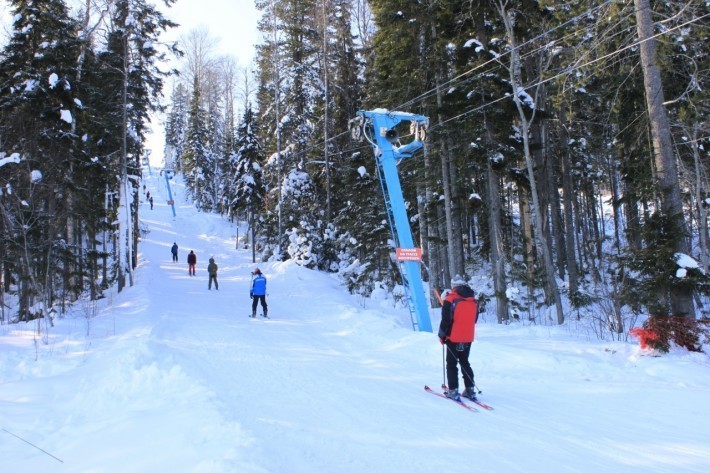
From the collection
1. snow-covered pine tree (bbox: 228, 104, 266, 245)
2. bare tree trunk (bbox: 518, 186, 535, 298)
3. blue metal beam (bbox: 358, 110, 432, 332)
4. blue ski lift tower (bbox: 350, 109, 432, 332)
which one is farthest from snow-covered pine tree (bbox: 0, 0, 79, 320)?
snow-covered pine tree (bbox: 228, 104, 266, 245)

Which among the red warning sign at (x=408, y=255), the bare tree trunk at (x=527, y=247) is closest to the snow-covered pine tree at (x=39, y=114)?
the red warning sign at (x=408, y=255)

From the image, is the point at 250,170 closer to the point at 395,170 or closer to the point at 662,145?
the point at 395,170

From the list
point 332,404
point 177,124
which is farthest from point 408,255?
point 177,124

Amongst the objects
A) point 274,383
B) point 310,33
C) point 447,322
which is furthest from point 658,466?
point 310,33

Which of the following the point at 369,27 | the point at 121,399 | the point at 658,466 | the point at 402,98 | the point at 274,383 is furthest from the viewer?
the point at 369,27

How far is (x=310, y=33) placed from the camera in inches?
1179

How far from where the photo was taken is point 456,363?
6531mm

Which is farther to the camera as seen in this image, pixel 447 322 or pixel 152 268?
pixel 152 268

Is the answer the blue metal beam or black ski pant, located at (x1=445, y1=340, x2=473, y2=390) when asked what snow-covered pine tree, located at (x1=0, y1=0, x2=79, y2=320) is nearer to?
the blue metal beam

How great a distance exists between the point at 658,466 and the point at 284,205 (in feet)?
94.1

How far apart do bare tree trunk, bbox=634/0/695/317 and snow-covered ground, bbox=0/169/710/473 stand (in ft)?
4.88

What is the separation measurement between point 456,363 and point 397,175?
7.29 metres

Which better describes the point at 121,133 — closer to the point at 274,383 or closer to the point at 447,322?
the point at 274,383

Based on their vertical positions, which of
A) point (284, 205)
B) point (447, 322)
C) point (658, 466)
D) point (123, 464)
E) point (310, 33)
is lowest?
point (658, 466)
